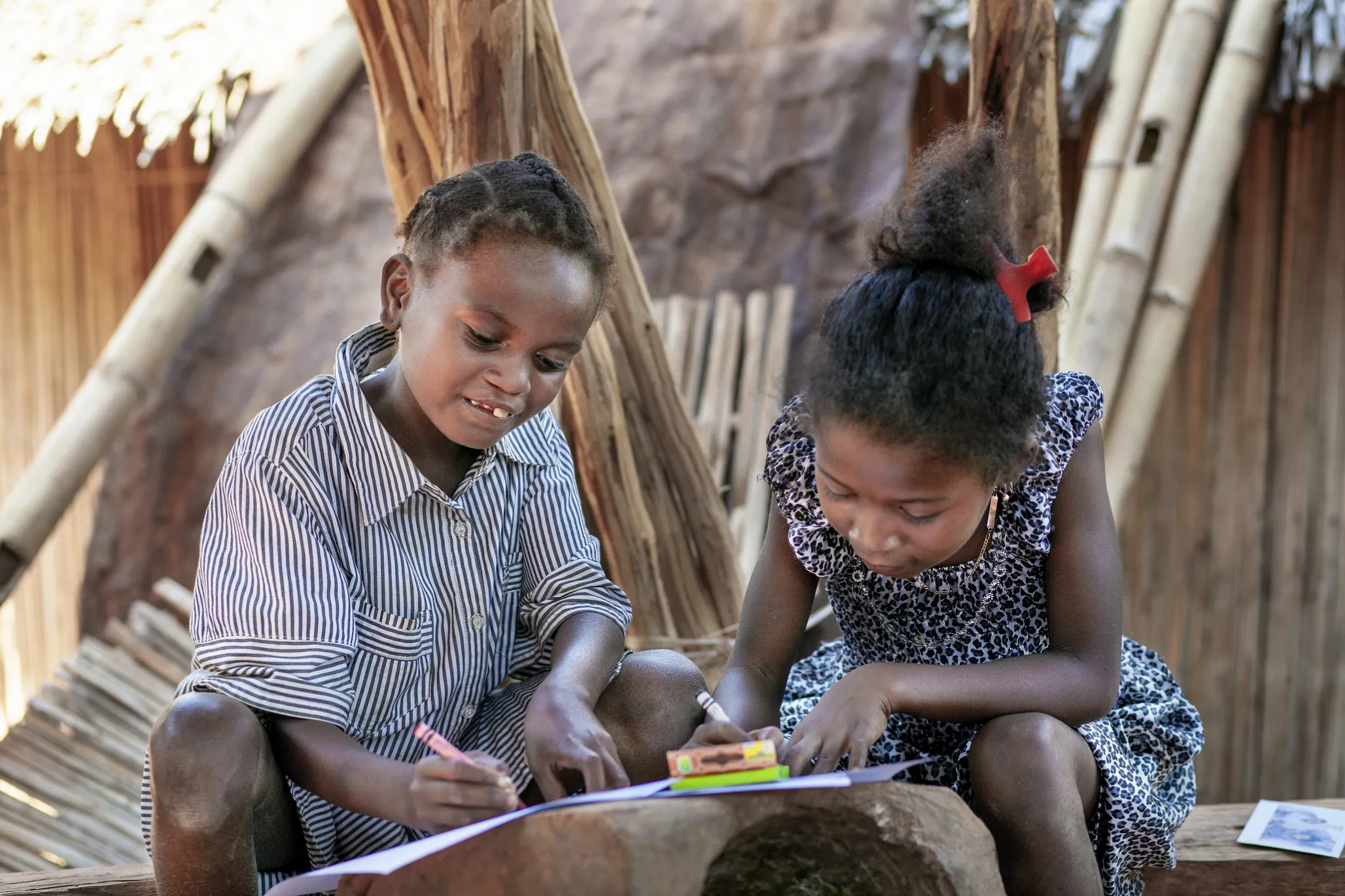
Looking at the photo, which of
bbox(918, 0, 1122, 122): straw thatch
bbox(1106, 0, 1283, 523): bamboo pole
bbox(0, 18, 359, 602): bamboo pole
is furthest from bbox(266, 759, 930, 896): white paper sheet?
bbox(918, 0, 1122, 122): straw thatch

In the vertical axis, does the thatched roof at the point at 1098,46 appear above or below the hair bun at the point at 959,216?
above

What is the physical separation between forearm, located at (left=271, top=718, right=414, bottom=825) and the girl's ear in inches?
22.0

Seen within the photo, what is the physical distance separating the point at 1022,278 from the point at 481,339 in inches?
26.8

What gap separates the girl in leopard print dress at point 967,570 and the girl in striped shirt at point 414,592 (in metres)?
0.24

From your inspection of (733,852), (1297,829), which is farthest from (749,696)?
(1297,829)

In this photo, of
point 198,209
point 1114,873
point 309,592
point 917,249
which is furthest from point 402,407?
point 198,209

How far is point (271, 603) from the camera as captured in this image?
5.55 feet

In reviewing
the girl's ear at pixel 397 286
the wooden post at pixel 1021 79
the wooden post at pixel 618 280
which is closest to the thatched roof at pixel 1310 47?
the wooden post at pixel 1021 79

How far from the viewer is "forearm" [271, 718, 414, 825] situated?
1.55 m

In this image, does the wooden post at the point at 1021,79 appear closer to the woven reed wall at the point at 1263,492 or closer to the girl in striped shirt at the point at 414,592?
the girl in striped shirt at the point at 414,592

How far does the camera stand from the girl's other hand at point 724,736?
1564 mm

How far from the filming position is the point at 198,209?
14.8ft

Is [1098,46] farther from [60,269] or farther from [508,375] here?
[60,269]

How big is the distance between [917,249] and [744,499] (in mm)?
2369
